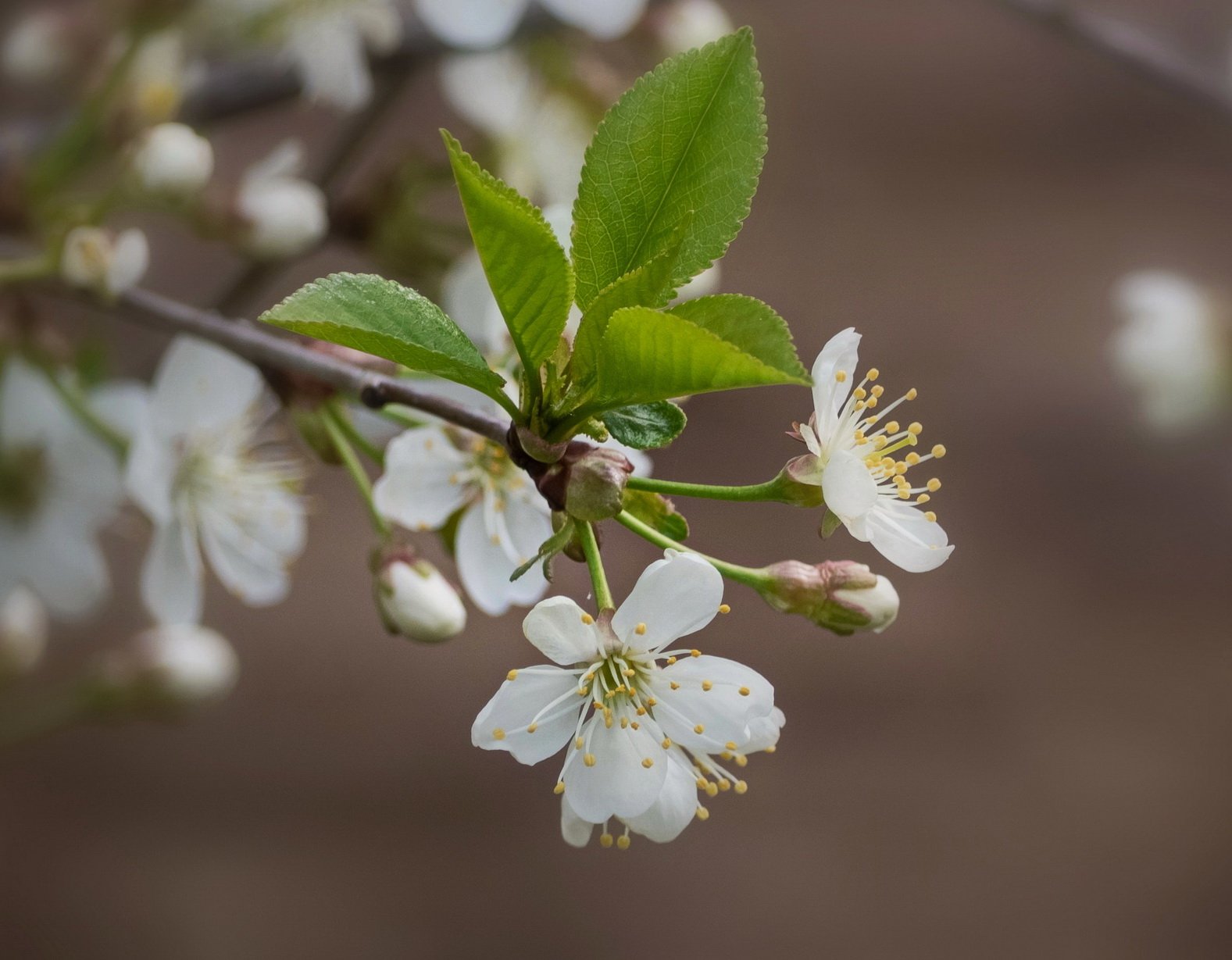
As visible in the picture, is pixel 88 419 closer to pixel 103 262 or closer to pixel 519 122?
pixel 103 262

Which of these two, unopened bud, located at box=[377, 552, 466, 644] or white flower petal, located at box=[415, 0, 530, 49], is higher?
white flower petal, located at box=[415, 0, 530, 49]

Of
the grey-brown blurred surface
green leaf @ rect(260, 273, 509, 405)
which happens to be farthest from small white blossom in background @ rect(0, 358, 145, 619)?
the grey-brown blurred surface

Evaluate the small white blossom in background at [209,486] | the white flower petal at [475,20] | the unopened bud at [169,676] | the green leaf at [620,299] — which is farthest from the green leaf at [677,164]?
the unopened bud at [169,676]

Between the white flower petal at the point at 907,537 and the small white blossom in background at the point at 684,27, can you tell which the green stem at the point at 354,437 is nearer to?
the white flower petal at the point at 907,537

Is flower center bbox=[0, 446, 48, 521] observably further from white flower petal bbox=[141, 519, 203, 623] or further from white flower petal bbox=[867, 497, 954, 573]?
white flower petal bbox=[867, 497, 954, 573]

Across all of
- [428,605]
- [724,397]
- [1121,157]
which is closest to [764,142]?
[428,605]

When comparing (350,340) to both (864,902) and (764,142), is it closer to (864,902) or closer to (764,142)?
(764,142)
